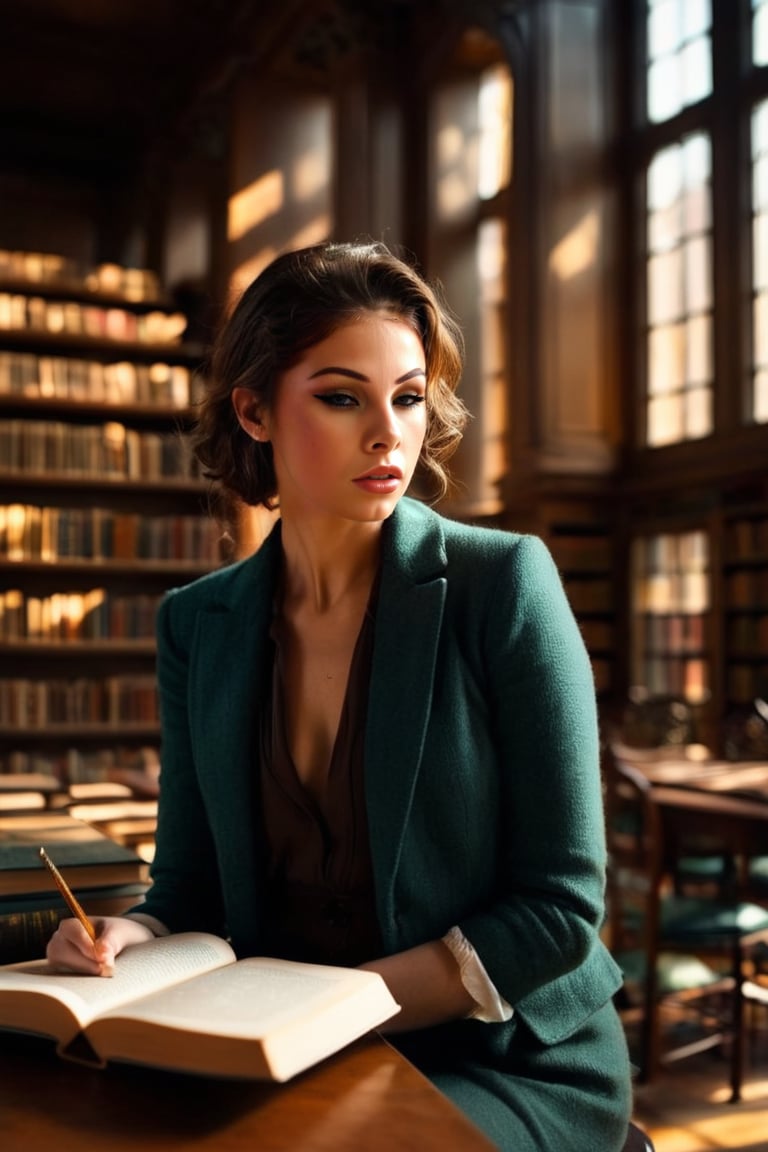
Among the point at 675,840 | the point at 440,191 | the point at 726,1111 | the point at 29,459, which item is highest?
the point at 440,191

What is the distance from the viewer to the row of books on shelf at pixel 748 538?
744 cm

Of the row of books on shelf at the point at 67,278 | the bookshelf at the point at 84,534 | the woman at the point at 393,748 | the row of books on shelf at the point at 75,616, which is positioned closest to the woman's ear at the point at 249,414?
the woman at the point at 393,748

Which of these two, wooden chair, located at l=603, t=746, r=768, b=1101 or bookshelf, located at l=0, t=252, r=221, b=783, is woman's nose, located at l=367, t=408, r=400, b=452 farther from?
bookshelf, located at l=0, t=252, r=221, b=783

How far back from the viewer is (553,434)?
8500mm

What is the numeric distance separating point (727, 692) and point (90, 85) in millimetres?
8971

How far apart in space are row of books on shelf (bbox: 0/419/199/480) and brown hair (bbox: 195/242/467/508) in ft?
15.2

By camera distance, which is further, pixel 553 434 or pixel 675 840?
pixel 553 434

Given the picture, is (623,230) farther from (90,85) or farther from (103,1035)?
(103,1035)

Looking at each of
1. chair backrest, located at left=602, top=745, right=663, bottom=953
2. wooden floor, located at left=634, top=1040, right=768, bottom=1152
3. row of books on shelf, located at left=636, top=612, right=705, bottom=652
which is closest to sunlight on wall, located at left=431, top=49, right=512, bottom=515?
row of books on shelf, located at left=636, top=612, right=705, bottom=652

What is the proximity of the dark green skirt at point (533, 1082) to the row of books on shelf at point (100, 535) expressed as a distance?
16.3ft

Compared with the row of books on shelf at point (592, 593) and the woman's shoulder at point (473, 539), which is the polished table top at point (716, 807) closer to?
the woman's shoulder at point (473, 539)

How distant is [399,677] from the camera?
1362 mm

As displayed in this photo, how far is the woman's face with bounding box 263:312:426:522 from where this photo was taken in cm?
133

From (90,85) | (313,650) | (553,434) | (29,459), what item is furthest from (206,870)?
(90,85)
